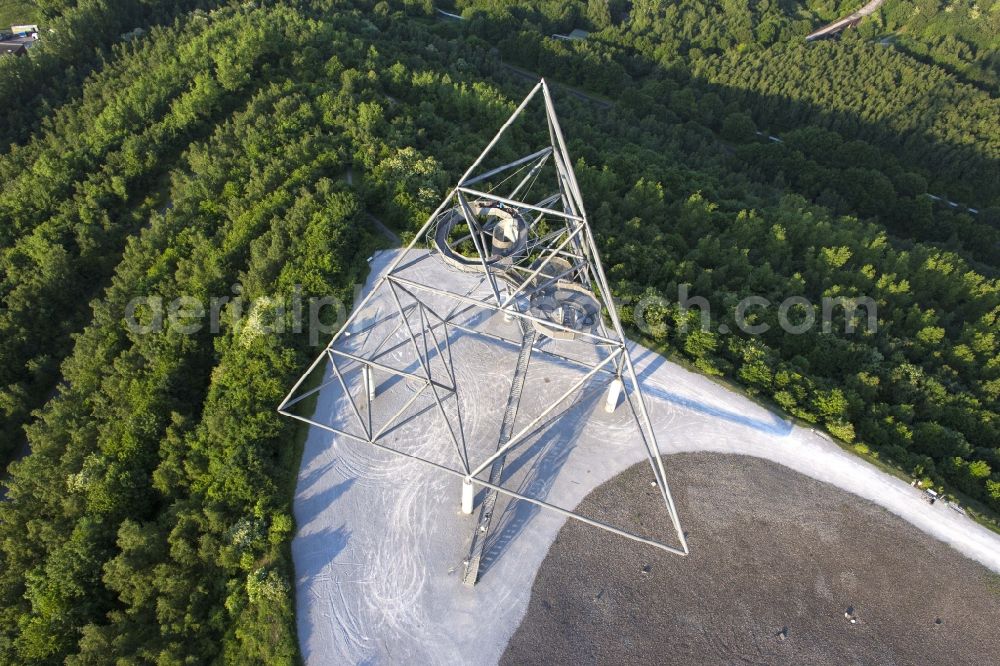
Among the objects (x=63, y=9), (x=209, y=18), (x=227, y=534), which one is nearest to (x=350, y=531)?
(x=227, y=534)

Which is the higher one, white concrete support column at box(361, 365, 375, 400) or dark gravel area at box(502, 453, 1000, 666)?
white concrete support column at box(361, 365, 375, 400)

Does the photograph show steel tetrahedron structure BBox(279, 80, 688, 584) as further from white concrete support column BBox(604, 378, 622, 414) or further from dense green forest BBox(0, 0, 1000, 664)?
dense green forest BBox(0, 0, 1000, 664)

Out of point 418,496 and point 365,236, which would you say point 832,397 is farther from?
point 365,236

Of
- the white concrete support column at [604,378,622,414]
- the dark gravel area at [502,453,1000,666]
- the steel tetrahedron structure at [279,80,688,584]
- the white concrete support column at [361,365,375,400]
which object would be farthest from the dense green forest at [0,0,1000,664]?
the white concrete support column at [604,378,622,414]

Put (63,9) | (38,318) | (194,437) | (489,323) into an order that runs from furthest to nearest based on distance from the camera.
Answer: (63,9)
(38,318)
(489,323)
(194,437)

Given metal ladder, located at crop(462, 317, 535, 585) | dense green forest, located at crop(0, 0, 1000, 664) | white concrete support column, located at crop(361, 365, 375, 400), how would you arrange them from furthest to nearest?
white concrete support column, located at crop(361, 365, 375, 400)
dense green forest, located at crop(0, 0, 1000, 664)
metal ladder, located at crop(462, 317, 535, 585)

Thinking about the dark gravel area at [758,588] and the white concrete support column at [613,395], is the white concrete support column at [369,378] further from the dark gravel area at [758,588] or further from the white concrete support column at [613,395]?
the white concrete support column at [613,395]

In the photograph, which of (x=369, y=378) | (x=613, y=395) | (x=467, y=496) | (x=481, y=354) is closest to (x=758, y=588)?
(x=613, y=395)
